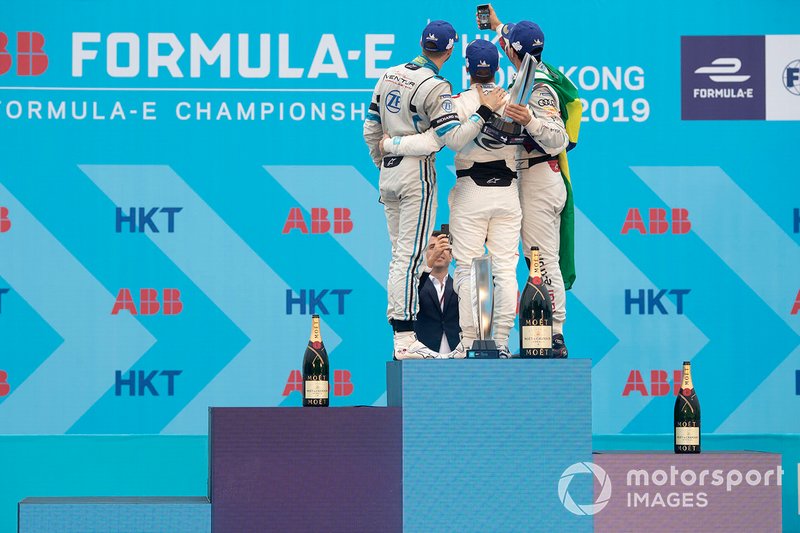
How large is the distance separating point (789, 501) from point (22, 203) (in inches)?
179

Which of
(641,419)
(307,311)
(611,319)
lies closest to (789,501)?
(641,419)

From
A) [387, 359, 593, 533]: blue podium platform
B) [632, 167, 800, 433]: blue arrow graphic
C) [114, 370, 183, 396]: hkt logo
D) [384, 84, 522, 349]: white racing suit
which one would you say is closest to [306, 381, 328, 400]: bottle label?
[387, 359, 593, 533]: blue podium platform

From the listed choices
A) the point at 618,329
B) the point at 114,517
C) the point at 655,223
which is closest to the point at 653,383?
the point at 618,329

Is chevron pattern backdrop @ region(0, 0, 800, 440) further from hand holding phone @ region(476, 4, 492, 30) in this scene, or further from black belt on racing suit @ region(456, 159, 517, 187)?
black belt on racing suit @ region(456, 159, 517, 187)

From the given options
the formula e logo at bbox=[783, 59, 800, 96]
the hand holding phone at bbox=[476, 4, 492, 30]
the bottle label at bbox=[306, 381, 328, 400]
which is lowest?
the bottle label at bbox=[306, 381, 328, 400]

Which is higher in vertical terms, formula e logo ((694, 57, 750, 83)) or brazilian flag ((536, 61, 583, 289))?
formula e logo ((694, 57, 750, 83))

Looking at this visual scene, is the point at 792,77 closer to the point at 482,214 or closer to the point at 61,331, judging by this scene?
the point at 482,214

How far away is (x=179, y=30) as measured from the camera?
7.29 meters

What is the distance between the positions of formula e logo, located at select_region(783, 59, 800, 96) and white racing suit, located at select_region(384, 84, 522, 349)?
2.91 meters

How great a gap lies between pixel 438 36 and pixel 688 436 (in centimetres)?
188

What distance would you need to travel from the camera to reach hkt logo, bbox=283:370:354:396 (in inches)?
285

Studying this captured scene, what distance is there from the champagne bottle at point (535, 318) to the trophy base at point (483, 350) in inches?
3.9

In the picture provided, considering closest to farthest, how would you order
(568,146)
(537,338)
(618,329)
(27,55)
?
(537,338) < (568,146) < (27,55) < (618,329)

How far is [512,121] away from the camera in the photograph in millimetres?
5180
